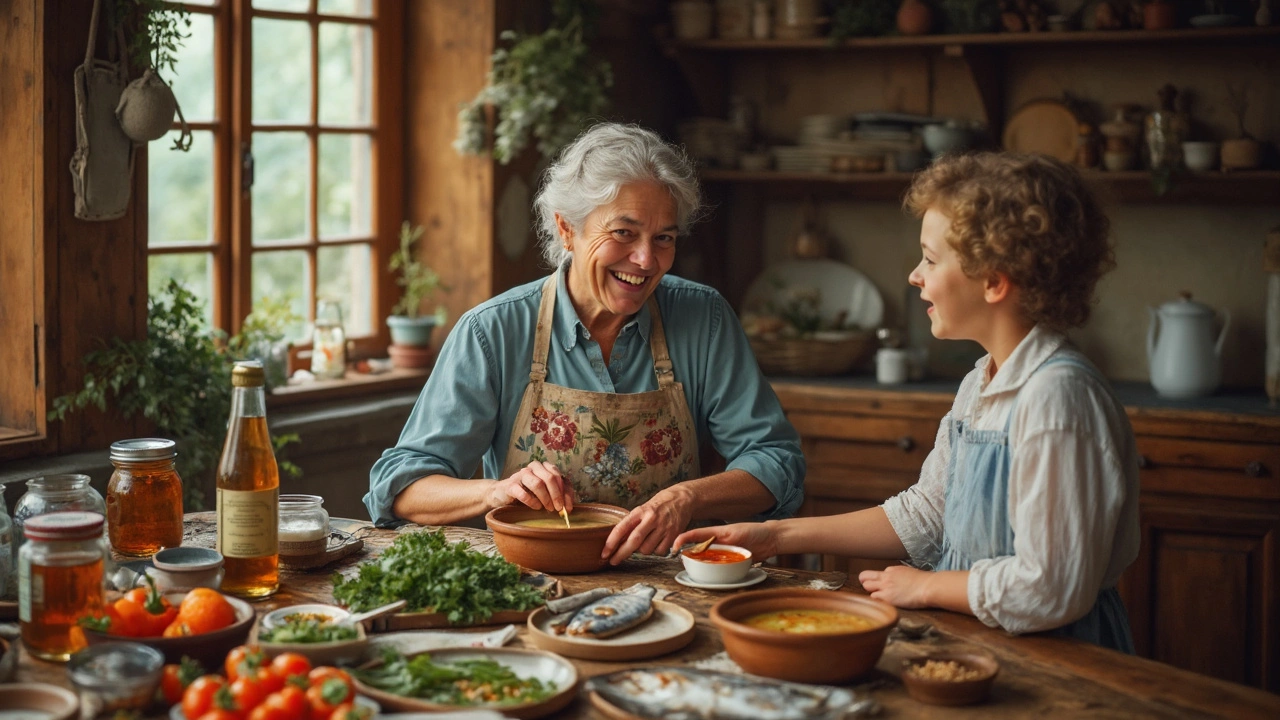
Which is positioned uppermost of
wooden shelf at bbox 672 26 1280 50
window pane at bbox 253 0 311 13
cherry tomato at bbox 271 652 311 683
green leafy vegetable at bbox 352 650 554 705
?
wooden shelf at bbox 672 26 1280 50

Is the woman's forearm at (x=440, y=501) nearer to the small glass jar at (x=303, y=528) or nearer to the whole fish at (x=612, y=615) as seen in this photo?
the small glass jar at (x=303, y=528)

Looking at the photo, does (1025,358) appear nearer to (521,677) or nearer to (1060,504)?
(1060,504)

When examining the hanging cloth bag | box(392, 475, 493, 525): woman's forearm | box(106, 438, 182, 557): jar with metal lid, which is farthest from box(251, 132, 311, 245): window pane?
box(106, 438, 182, 557): jar with metal lid

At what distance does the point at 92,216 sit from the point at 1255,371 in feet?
12.0

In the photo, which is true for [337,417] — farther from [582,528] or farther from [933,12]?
[933,12]

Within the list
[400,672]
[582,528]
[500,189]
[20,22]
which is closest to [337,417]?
[500,189]

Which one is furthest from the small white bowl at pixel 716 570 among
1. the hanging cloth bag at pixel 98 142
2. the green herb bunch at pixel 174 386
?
the hanging cloth bag at pixel 98 142

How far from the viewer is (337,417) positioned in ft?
12.0

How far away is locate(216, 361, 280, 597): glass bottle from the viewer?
6.14 feet

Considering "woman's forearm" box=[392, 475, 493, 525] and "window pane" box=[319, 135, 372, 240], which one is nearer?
"woman's forearm" box=[392, 475, 493, 525]

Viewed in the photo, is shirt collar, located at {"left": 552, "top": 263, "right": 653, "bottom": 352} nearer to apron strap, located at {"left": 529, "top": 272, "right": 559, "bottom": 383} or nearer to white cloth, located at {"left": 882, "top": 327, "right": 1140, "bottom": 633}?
apron strap, located at {"left": 529, "top": 272, "right": 559, "bottom": 383}

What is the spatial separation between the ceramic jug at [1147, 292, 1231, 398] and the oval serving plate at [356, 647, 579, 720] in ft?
10.1

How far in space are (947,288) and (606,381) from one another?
2.95ft

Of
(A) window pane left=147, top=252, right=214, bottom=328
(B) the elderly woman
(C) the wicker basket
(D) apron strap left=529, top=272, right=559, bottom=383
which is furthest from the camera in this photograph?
(C) the wicker basket
